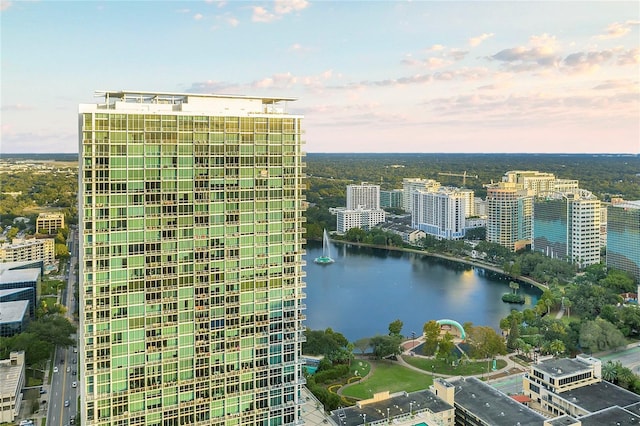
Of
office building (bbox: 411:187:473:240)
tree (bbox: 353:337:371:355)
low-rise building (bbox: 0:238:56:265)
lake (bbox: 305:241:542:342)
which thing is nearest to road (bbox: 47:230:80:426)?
low-rise building (bbox: 0:238:56:265)

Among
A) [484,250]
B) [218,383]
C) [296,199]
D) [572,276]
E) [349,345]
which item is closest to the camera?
[218,383]

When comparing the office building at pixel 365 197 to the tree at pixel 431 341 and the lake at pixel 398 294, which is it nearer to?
the lake at pixel 398 294

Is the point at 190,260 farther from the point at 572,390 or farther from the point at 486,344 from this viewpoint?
the point at 486,344

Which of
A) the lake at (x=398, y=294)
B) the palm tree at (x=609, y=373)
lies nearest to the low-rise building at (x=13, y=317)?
the lake at (x=398, y=294)

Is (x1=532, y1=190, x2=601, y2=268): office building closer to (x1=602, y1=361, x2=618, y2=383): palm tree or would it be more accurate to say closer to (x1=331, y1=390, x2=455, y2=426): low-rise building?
(x1=602, y1=361, x2=618, y2=383): palm tree

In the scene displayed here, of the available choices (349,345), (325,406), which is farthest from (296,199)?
(349,345)

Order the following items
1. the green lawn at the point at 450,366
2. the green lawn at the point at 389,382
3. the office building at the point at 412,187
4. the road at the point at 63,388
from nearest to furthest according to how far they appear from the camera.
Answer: the road at the point at 63,388 → the green lawn at the point at 389,382 → the green lawn at the point at 450,366 → the office building at the point at 412,187

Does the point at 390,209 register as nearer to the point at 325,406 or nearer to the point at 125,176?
the point at 325,406
